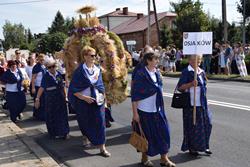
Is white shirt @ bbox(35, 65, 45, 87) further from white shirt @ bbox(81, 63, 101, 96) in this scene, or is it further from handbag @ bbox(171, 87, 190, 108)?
handbag @ bbox(171, 87, 190, 108)

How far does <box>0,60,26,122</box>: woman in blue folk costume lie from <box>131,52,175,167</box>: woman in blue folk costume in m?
5.83

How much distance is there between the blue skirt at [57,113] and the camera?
9.22m

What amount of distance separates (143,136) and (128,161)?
837 mm

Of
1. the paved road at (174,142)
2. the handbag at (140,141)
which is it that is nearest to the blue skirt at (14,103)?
the paved road at (174,142)

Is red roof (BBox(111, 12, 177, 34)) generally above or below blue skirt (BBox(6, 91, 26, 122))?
above

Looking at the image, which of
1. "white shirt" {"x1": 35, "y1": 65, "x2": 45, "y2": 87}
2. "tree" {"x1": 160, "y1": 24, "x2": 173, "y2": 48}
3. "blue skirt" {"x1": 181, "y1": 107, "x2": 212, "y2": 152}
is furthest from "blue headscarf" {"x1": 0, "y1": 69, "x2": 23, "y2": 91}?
"tree" {"x1": 160, "y1": 24, "x2": 173, "y2": 48}

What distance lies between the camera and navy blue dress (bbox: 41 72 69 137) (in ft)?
30.2

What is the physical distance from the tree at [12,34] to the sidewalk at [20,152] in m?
98.8

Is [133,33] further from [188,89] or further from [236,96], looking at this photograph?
[188,89]

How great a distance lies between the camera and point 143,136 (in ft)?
21.5

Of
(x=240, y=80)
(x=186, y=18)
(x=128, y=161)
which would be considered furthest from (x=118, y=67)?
(x=186, y=18)

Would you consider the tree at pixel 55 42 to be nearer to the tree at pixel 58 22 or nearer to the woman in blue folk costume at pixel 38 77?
the woman in blue folk costume at pixel 38 77

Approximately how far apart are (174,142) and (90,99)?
1.92 meters

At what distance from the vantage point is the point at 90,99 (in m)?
7.48
